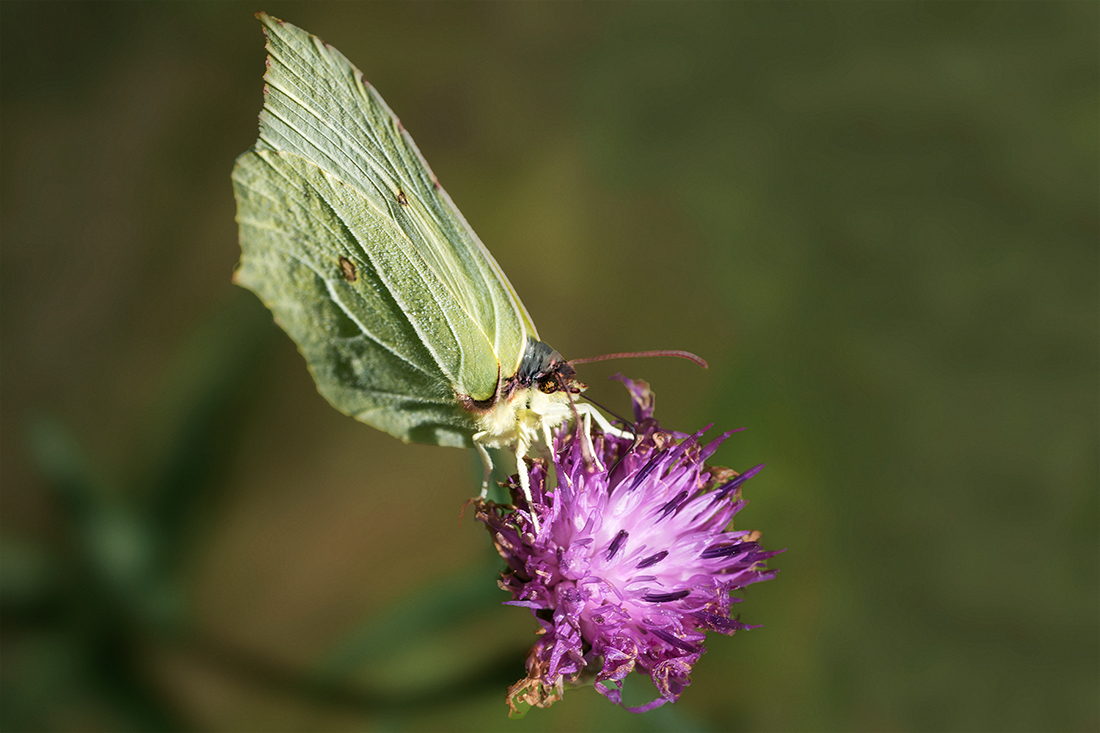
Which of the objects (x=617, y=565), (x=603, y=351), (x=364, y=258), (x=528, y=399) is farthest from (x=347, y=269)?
(x=603, y=351)

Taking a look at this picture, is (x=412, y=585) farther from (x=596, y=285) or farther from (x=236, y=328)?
(x=596, y=285)

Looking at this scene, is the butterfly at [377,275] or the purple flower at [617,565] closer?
the butterfly at [377,275]

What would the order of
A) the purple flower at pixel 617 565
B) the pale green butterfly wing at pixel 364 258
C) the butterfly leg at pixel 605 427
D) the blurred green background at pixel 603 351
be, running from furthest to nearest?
the blurred green background at pixel 603 351 → the butterfly leg at pixel 605 427 → the purple flower at pixel 617 565 → the pale green butterfly wing at pixel 364 258

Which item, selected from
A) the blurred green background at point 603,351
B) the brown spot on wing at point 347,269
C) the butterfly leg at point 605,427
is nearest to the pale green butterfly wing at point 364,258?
the brown spot on wing at point 347,269

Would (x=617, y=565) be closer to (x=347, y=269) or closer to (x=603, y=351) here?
(x=347, y=269)

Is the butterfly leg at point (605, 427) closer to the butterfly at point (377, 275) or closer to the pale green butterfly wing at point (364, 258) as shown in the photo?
the butterfly at point (377, 275)

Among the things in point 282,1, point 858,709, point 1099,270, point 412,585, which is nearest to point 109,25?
point 282,1

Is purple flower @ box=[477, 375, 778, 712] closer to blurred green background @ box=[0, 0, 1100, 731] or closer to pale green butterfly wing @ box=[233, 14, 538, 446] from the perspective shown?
pale green butterfly wing @ box=[233, 14, 538, 446]
